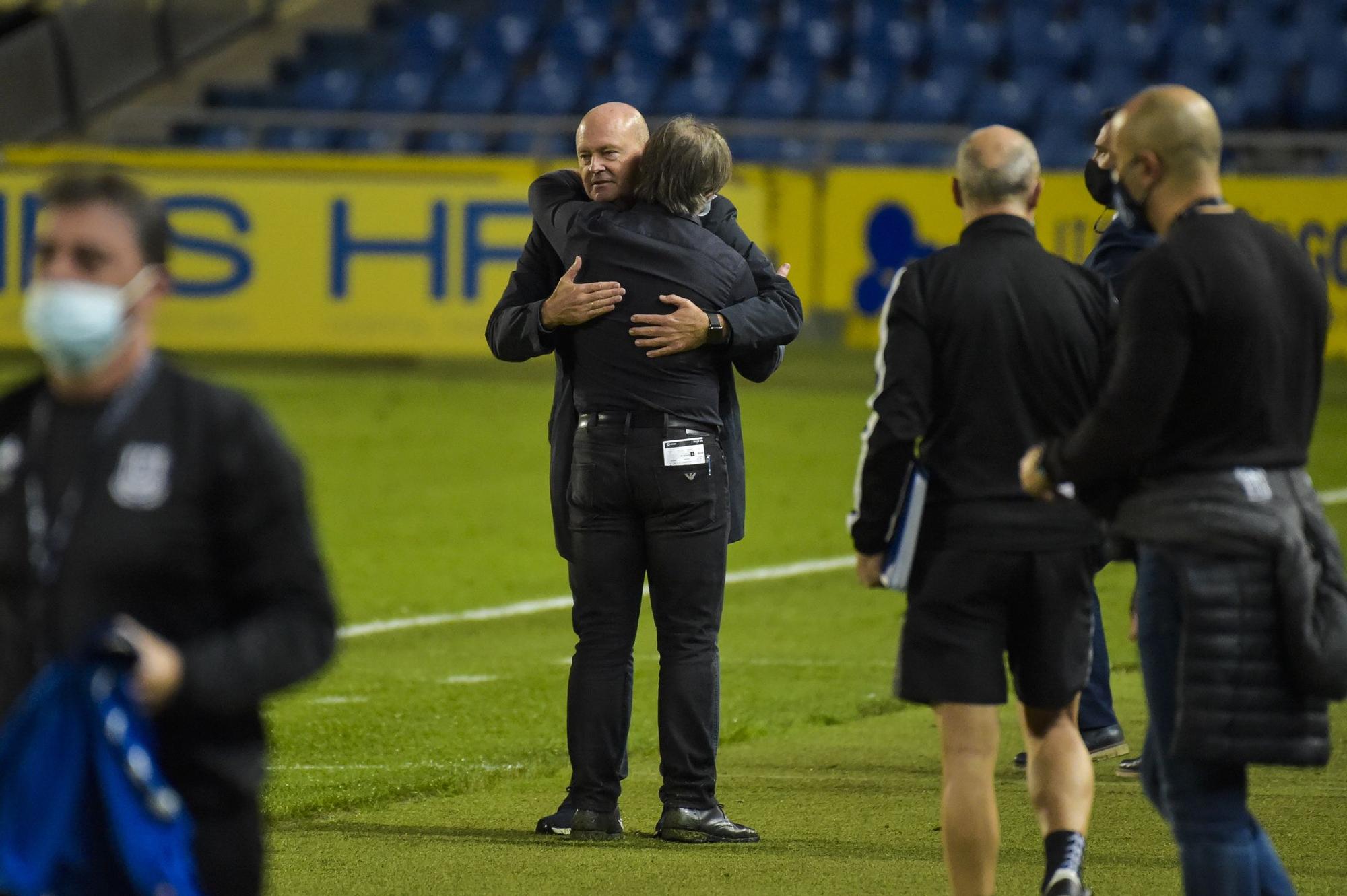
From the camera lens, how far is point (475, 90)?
24.2m

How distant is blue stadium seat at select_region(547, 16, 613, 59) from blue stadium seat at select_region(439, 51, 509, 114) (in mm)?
Result: 701

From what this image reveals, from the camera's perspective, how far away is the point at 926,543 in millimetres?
4801

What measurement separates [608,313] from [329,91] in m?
19.3

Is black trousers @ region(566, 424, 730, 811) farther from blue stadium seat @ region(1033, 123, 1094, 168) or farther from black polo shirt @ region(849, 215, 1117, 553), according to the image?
blue stadium seat @ region(1033, 123, 1094, 168)

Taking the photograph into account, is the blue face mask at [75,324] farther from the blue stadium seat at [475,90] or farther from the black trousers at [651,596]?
the blue stadium seat at [475,90]

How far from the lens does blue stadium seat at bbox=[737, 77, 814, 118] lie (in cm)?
2325

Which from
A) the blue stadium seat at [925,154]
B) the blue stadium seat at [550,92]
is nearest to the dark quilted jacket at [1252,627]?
the blue stadium seat at [925,154]

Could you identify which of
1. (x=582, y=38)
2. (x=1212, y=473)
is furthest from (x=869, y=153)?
(x=1212, y=473)

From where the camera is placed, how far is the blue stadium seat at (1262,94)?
21.8m

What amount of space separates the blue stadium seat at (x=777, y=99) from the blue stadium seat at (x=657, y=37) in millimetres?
1266

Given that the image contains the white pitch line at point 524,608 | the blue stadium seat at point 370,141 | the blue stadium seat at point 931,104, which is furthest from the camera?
the blue stadium seat at point 370,141

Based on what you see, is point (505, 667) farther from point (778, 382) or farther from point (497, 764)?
point (778, 382)

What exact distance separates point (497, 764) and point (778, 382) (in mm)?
12410

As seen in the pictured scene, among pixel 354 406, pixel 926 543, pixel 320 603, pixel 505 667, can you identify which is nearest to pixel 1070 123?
pixel 354 406
